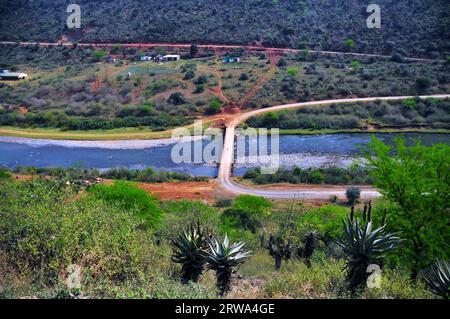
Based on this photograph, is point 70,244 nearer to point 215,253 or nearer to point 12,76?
point 215,253

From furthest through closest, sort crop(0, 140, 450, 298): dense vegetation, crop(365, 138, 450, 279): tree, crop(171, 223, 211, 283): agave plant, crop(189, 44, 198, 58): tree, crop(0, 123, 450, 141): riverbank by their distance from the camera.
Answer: crop(189, 44, 198, 58): tree → crop(0, 123, 450, 141): riverbank → crop(365, 138, 450, 279): tree → crop(171, 223, 211, 283): agave plant → crop(0, 140, 450, 298): dense vegetation

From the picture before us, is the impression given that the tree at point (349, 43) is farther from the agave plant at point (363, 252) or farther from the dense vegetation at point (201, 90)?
the agave plant at point (363, 252)

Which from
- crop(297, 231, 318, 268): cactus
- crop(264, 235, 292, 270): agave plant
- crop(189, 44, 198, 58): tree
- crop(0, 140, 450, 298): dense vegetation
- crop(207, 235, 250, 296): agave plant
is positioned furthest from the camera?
crop(189, 44, 198, 58): tree

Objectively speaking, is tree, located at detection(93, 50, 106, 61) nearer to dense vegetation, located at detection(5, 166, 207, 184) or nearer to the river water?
the river water

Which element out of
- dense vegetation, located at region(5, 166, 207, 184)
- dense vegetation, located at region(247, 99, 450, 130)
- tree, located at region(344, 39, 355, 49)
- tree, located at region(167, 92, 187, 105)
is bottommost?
dense vegetation, located at region(5, 166, 207, 184)

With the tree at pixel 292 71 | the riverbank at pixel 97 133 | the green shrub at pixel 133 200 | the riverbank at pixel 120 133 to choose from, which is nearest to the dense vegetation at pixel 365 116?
the riverbank at pixel 120 133

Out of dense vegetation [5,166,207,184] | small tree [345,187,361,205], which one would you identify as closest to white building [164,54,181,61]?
dense vegetation [5,166,207,184]
